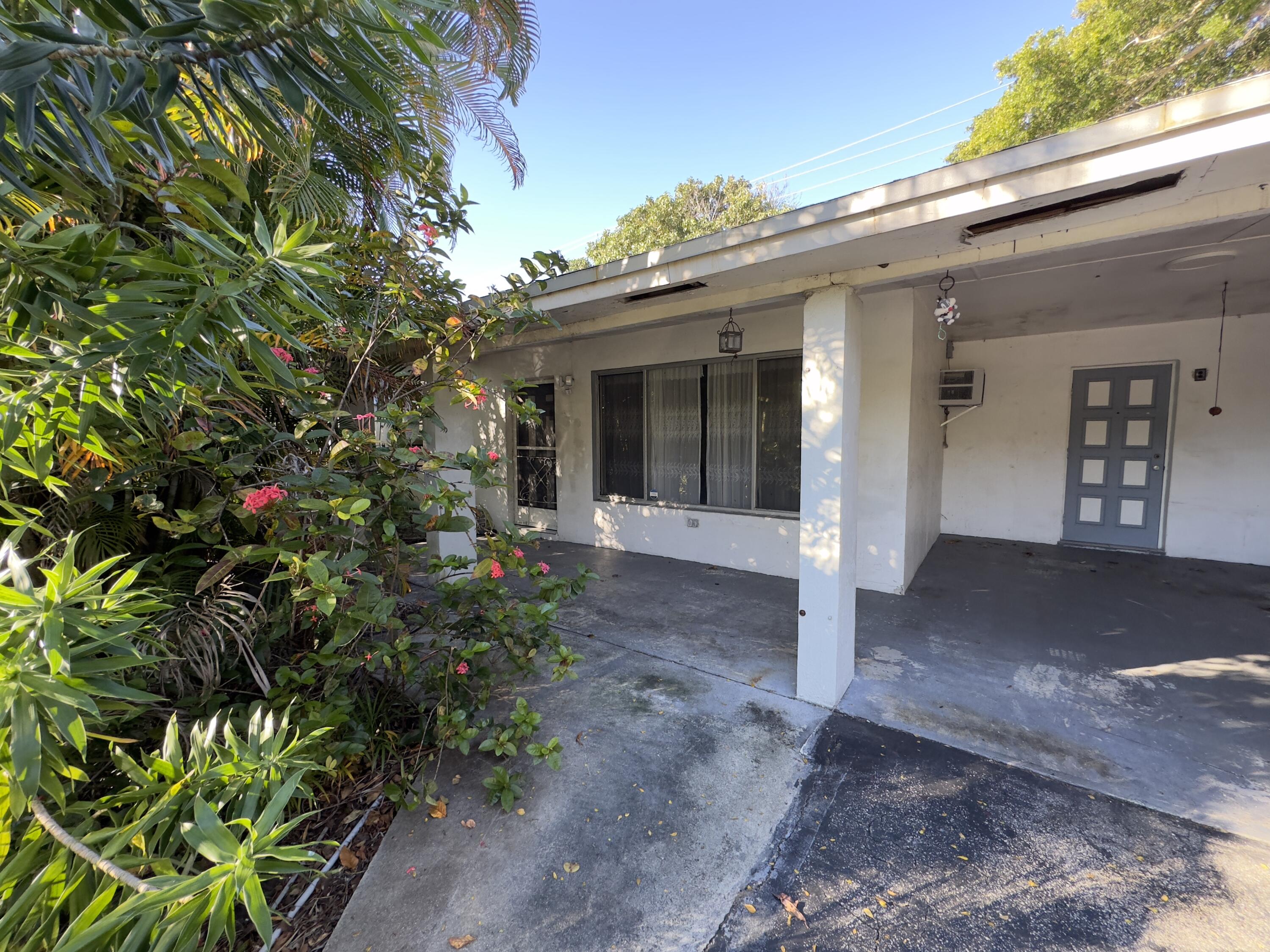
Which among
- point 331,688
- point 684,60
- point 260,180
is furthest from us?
point 684,60

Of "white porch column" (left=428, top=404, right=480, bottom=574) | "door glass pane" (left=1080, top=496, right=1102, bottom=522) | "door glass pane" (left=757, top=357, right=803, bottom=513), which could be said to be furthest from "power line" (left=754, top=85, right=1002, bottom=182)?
"white porch column" (left=428, top=404, right=480, bottom=574)

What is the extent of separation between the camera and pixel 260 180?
2.48 meters

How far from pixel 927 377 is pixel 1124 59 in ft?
34.2

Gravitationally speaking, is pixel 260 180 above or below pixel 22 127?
above

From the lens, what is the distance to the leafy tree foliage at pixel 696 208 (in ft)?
59.8

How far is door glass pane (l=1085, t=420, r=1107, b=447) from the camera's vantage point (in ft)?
20.0

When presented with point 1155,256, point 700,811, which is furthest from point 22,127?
point 1155,256

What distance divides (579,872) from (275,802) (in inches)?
54.7

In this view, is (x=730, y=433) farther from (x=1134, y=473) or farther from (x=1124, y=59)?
(x=1124, y=59)

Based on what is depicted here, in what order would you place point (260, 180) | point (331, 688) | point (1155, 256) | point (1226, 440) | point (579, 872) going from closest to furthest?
point (579, 872)
point (331, 688)
point (260, 180)
point (1155, 256)
point (1226, 440)

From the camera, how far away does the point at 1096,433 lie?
6.17 meters

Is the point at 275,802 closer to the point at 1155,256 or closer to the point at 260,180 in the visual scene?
the point at 260,180

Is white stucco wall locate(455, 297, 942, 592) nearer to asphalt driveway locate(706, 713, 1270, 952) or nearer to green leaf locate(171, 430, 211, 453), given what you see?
asphalt driveway locate(706, 713, 1270, 952)

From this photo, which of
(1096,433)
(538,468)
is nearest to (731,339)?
(538,468)
